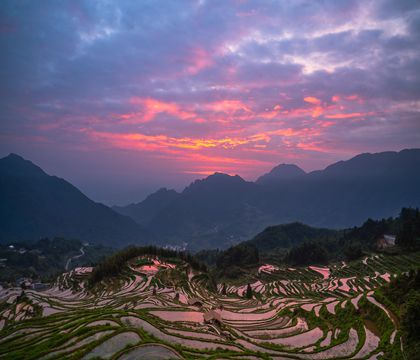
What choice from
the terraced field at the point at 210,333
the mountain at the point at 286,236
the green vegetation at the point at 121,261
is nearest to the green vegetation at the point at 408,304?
the terraced field at the point at 210,333

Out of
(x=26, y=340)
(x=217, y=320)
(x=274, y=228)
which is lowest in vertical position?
(x=274, y=228)

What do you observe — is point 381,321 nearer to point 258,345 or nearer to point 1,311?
point 258,345

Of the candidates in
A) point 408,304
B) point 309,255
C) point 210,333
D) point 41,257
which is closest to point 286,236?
point 309,255

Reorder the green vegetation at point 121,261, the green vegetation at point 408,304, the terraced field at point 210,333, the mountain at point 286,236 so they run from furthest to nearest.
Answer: the mountain at point 286,236, the green vegetation at point 121,261, the green vegetation at point 408,304, the terraced field at point 210,333

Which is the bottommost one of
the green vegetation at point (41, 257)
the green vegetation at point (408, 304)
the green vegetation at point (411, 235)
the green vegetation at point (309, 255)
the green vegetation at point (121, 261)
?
the green vegetation at point (41, 257)

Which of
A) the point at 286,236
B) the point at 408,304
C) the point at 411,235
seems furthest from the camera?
the point at 286,236

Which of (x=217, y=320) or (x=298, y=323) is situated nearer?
(x=217, y=320)

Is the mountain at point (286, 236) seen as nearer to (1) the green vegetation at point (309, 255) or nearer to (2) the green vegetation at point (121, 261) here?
(1) the green vegetation at point (309, 255)

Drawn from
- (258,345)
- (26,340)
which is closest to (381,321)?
(258,345)

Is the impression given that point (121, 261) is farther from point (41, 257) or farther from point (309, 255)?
point (41, 257)

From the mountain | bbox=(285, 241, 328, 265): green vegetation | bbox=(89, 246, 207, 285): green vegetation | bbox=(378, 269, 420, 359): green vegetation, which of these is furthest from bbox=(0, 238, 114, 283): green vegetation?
bbox=(378, 269, 420, 359): green vegetation

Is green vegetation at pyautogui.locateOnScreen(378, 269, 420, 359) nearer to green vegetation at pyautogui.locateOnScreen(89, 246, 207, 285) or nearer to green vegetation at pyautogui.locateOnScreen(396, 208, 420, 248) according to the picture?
green vegetation at pyautogui.locateOnScreen(396, 208, 420, 248)
